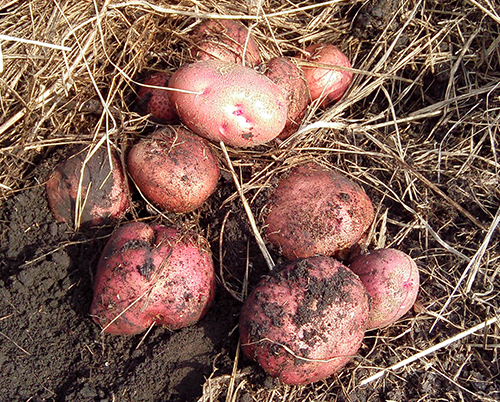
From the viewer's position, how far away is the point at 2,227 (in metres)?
2.05

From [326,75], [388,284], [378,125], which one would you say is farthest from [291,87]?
[388,284]

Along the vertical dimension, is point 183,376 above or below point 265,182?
below

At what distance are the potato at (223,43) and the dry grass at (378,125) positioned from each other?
77 mm

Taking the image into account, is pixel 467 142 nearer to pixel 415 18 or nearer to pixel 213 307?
pixel 415 18

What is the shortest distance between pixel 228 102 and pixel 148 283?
0.84 m

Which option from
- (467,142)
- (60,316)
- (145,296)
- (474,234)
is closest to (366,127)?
(467,142)

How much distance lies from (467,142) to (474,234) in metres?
0.58

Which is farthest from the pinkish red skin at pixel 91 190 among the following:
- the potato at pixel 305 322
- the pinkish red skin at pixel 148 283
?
the potato at pixel 305 322

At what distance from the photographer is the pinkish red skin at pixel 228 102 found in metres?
1.91

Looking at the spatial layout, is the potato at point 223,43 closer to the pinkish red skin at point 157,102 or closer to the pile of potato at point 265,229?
the pile of potato at point 265,229

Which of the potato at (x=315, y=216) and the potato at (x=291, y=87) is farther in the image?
the potato at (x=291, y=87)

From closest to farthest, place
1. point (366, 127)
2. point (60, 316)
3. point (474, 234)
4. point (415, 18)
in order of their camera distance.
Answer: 1. point (60, 316)
2. point (474, 234)
3. point (366, 127)
4. point (415, 18)

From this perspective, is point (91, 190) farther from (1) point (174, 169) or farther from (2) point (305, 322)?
(2) point (305, 322)

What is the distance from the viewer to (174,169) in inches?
75.3
